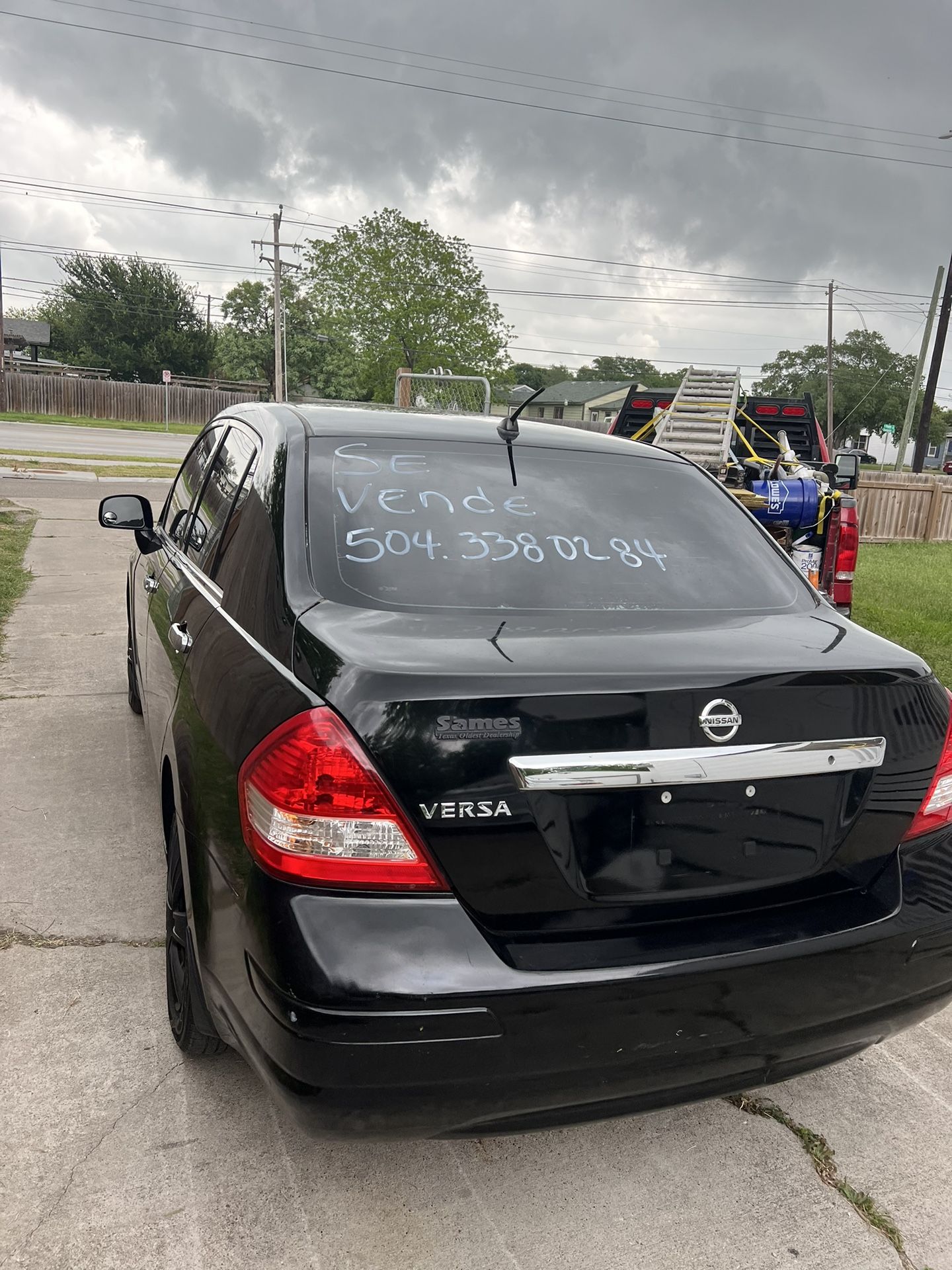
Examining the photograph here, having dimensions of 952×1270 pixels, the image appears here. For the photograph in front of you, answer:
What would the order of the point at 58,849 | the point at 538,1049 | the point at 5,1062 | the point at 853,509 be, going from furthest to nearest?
the point at 853,509, the point at 58,849, the point at 5,1062, the point at 538,1049

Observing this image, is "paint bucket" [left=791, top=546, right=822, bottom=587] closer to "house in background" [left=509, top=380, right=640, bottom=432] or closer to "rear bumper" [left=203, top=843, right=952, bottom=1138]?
"rear bumper" [left=203, top=843, right=952, bottom=1138]

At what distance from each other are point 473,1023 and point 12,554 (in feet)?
31.3

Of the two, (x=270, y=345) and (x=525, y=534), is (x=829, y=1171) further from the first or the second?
(x=270, y=345)

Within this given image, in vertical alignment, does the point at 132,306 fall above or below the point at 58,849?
above

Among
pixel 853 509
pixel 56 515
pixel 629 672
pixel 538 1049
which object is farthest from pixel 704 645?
pixel 56 515

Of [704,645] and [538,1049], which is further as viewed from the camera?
[704,645]

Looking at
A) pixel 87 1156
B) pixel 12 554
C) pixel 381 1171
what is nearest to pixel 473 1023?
pixel 381 1171

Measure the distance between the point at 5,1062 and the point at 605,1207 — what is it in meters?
1.54

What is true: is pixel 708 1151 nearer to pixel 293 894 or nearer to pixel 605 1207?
pixel 605 1207

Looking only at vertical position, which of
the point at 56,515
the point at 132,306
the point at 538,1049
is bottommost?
the point at 56,515

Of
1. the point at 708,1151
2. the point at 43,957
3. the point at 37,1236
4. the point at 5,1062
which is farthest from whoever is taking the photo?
the point at 43,957

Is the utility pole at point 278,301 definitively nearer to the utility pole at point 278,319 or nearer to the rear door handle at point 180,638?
the utility pole at point 278,319

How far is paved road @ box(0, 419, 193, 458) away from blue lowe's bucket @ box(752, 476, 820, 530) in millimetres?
21424

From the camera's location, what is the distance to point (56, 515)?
1320 centimetres
